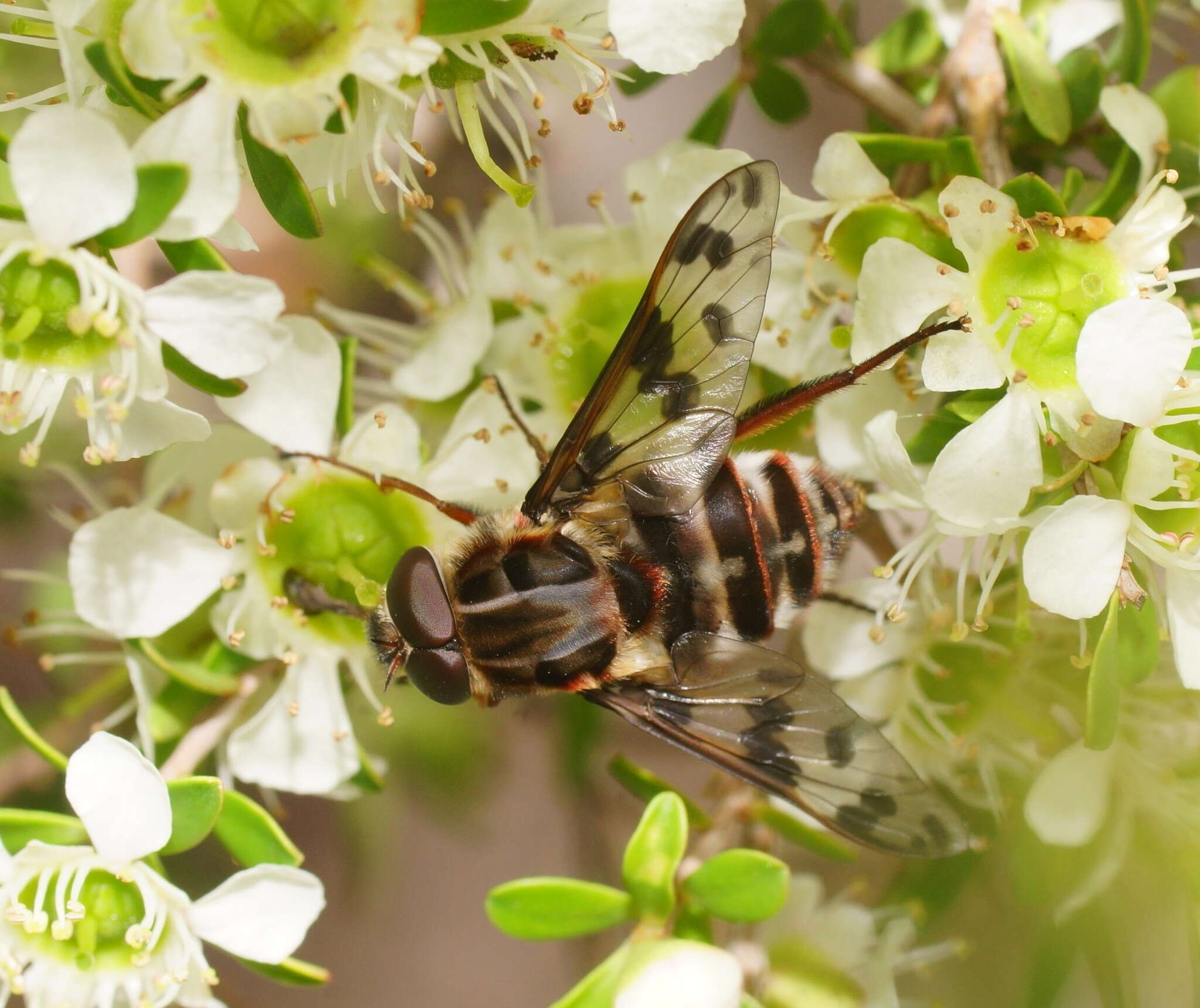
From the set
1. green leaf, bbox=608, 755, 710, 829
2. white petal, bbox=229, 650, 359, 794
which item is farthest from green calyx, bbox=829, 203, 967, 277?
white petal, bbox=229, 650, 359, 794

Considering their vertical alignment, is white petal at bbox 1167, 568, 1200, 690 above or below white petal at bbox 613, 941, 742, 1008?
above

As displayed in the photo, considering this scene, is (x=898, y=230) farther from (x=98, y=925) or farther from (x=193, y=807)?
(x=98, y=925)

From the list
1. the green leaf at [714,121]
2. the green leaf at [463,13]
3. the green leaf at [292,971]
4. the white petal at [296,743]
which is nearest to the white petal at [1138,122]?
the green leaf at [714,121]

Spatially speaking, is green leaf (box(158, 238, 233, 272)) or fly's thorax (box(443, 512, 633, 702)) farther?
fly's thorax (box(443, 512, 633, 702))

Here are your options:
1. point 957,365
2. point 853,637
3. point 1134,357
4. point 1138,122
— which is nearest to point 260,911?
point 853,637

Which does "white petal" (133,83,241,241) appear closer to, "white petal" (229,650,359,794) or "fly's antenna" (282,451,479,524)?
"fly's antenna" (282,451,479,524)

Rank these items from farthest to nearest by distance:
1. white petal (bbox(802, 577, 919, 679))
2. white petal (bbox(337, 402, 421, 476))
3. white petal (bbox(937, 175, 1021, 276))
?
white petal (bbox(802, 577, 919, 679)) < white petal (bbox(337, 402, 421, 476)) < white petal (bbox(937, 175, 1021, 276))

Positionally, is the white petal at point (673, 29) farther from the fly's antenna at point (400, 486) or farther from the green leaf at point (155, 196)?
the fly's antenna at point (400, 486)
